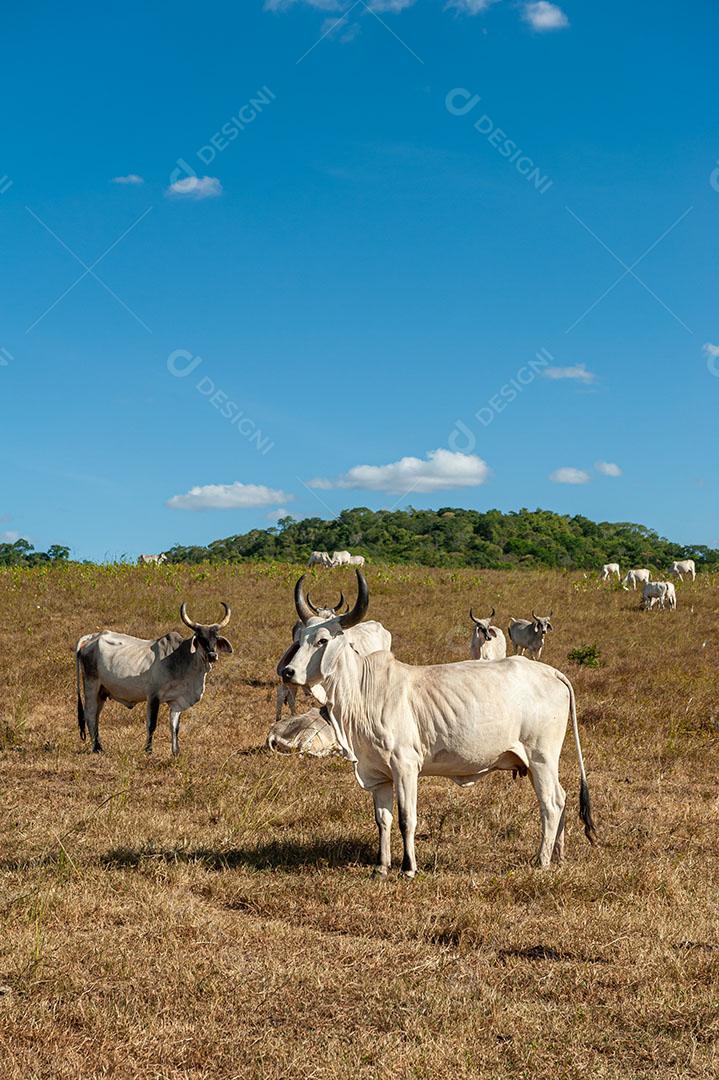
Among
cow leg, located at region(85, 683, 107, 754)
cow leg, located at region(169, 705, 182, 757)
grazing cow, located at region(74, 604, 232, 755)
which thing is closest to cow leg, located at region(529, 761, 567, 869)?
cow leg, located at region(169, 705, 182, 757)

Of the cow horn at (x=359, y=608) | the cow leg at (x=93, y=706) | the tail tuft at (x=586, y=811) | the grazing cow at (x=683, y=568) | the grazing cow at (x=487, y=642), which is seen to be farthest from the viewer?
the grazing cow at (x=683, y=568)

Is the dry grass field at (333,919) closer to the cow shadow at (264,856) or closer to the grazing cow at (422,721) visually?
the cow shadow at (264,856)

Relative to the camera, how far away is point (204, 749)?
12172mm

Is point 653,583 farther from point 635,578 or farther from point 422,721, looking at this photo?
point 422,721

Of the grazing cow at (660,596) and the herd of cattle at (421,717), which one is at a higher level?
the grazing cow at (660,596)

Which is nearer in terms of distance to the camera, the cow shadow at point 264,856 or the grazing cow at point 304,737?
the cow shadow at point 264,856

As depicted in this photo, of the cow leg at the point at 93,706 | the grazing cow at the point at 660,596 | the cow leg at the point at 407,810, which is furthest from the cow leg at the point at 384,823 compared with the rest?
the grazing cow at the point at 660,596

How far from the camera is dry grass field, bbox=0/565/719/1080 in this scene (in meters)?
4.43

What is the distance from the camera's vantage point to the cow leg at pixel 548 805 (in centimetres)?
748

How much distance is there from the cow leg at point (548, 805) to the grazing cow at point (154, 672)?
5.79m

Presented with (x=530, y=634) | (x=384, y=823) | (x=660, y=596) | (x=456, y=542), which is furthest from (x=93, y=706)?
(x=456, y=542)

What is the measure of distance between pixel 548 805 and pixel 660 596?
794 inches

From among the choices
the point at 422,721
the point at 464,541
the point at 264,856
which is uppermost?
the point at 464,541

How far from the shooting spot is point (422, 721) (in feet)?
24.3
